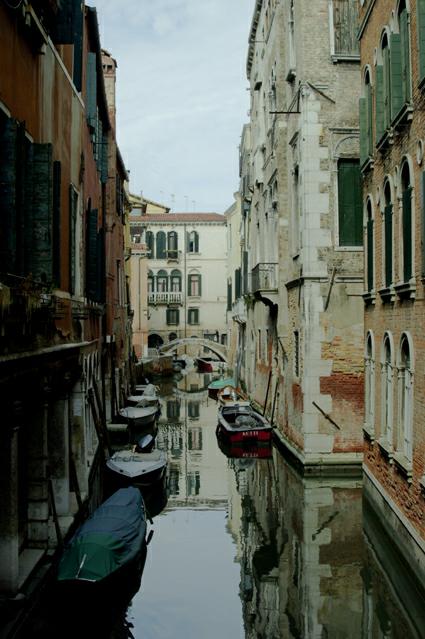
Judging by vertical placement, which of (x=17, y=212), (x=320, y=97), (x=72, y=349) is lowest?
(x=72, y=349)

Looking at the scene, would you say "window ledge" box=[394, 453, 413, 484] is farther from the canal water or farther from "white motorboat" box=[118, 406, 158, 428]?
"white motorboat" box=[118, 406, 158, 428]

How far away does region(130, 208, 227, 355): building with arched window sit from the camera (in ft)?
196

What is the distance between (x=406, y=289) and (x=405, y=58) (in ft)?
9.77

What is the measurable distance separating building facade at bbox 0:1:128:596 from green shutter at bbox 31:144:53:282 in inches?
0.4

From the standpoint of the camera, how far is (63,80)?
11523 mm

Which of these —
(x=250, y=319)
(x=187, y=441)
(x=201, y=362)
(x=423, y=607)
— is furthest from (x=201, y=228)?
(x=423, y=607)

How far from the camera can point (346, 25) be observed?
1692 centimetres

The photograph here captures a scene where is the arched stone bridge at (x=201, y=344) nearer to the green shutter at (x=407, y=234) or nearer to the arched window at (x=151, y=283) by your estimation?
the arched window at (x=151, y=283)

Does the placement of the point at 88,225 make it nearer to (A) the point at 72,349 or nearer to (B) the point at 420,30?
(A) the point at 72,349

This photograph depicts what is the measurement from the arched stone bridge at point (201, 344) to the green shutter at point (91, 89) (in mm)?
36676

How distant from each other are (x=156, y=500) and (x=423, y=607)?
710 cm

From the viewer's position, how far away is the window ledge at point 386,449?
1112cm

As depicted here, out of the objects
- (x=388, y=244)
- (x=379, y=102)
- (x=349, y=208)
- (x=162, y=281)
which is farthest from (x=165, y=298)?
(x=388, y=244)

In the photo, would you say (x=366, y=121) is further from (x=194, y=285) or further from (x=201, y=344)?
(x=194, y=285)
